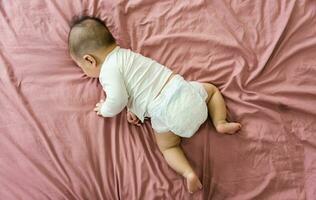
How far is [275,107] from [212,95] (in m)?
0.18

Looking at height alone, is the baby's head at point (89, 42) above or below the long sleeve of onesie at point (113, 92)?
above

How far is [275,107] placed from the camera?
1.22m

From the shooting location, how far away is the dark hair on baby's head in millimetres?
1203

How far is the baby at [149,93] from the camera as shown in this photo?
117 cm

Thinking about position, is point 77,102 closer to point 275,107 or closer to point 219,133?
point 219,133

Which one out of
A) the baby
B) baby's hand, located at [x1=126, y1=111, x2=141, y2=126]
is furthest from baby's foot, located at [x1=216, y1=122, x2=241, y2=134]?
baby's hand, located at [x1=126, y1=111, x2=141, y2=126]

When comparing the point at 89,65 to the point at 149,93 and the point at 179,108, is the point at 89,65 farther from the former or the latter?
the point at 179,108

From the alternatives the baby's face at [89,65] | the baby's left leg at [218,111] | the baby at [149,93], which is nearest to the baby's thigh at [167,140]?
the baby at [149,93]

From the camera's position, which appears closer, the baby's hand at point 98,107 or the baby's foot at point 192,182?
the baby's foot at point 192,182

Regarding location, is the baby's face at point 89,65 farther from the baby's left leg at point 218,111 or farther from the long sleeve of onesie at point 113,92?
the baby's left leg at point 218,111

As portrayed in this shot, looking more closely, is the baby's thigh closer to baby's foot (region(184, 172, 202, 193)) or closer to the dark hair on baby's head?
baby's foot (region(184, 172, 202, 193))

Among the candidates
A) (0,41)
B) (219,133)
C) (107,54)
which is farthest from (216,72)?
(0,41)

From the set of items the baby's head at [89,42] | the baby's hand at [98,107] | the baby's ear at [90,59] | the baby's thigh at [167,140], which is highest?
the baby's head at [89,42]

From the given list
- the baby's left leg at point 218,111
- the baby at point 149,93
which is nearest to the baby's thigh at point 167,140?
the baby at point 149,93
